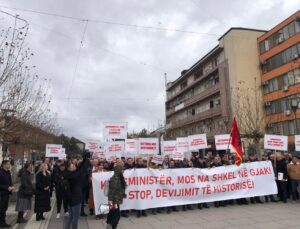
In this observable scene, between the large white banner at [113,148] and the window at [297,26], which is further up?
the window at [297,26]

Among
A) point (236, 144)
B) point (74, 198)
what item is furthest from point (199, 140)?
point (74, 198)

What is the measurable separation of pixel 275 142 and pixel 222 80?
1592 inches

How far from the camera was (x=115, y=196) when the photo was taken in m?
8.51

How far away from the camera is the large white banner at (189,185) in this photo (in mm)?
11625

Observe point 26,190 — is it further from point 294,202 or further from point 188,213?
point 294,202

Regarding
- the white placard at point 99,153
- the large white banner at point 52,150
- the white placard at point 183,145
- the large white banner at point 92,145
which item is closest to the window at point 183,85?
the large white banner at point 52,150

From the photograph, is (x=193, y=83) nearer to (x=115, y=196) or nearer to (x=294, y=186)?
(x=294, y=186)

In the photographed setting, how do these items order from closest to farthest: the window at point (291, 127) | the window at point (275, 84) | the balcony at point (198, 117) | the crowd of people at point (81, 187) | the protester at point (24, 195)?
the crowd of people at point (81, 187), the protester at point (24, 195), the window at point (291, 127), the window at point (275, 84), the balcony at point (198, 117)

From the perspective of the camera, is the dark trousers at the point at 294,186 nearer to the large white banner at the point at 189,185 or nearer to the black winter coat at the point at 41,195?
the large white banner at the point at 189,185

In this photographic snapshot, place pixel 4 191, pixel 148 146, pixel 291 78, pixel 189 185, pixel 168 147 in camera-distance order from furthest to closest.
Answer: pixel 291 78, pixel 168 147, pixel 148 146, pixel 189 185, pixel 4 191

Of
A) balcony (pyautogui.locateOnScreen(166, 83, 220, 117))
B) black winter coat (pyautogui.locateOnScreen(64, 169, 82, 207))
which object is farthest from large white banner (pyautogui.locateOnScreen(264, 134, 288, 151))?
balcony (pyautogui.locateOnScreen(166, 83, 220, 117))

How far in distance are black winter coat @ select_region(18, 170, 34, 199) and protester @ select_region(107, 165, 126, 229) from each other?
367 centimetres

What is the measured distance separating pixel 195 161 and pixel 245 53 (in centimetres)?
4259

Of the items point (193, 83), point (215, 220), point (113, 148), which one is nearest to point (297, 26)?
point (193, 83)
